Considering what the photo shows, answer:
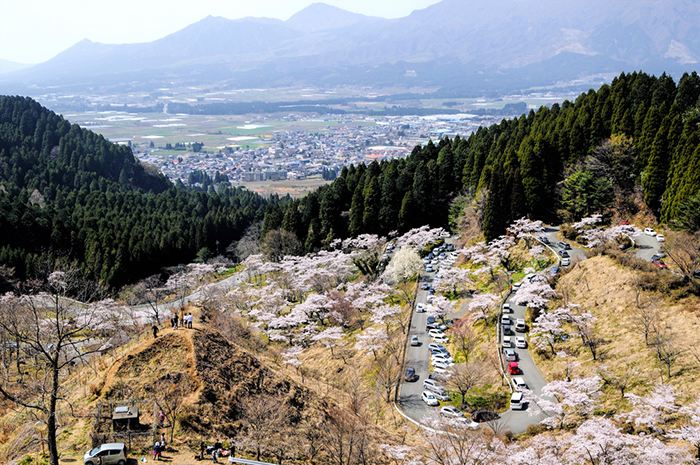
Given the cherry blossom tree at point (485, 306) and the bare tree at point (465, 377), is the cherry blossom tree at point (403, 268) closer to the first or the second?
the cherry blossom tree at point (485, 306)

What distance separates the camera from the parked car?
66.0 ft

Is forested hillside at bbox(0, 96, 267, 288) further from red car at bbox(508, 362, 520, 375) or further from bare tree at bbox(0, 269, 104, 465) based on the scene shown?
red car at bbox(508, 362, 520, 375)

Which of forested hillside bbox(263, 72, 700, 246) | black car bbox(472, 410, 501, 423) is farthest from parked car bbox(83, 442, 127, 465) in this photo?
forested hillside bbox(263, 72, 700, 246)

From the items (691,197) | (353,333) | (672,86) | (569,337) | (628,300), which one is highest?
(672,86)

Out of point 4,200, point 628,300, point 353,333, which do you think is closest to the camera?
point 628,300

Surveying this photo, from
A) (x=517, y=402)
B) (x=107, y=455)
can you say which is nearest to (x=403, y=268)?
(x=517, y=402)

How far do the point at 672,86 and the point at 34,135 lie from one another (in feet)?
476

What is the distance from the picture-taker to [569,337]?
1460 inches

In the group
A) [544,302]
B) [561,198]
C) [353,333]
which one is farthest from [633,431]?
[561,198]

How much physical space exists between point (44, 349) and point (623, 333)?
34.1 m

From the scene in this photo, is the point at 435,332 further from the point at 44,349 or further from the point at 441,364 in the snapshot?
the point at 44,349

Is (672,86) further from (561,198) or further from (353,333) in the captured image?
(353,333)

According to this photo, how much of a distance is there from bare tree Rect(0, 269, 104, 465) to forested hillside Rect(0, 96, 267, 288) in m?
10.8

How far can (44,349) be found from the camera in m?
24.8
